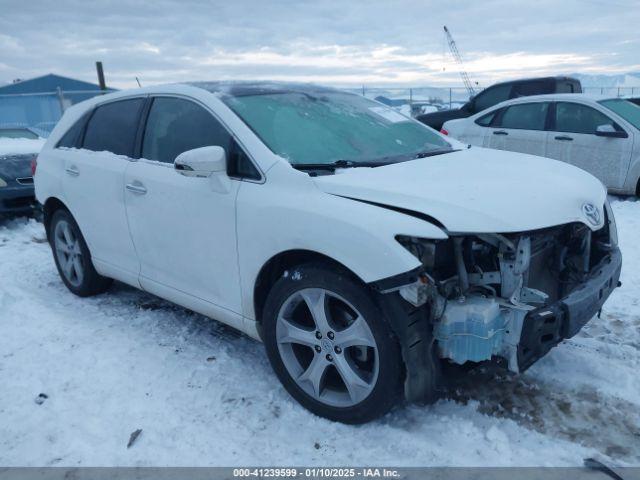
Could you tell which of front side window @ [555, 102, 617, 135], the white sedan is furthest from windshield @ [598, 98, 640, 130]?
front side window @ [555, 102, 617, 135]

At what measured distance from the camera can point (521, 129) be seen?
824 centimetres

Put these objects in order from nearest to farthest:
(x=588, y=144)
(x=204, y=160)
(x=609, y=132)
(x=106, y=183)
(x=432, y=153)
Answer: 1. (x=204, y=160)
2. (x=432, y=153)
3. (x=106, y=183)
4. (x=609, y=132)
5. (x=588, y=144)

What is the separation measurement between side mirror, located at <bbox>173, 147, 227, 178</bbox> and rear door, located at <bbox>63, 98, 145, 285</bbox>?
1008mm

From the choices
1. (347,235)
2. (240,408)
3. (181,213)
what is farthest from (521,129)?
(240,408)

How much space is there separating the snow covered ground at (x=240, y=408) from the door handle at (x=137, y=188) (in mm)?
1013

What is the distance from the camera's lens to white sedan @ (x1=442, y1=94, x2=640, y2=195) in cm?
723

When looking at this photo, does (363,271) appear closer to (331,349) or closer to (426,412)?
(331,349)

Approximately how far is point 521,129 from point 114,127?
6.23m

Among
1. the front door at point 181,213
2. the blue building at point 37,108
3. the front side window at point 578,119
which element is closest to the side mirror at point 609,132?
the front side window at point 578,119

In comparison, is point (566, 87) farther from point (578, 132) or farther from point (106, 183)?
point (106, 183)

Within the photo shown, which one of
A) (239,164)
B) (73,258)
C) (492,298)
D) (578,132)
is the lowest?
(73,258)

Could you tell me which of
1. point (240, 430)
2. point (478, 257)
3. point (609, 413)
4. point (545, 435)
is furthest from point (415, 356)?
point (609, 413)

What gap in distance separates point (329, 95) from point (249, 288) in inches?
64.1

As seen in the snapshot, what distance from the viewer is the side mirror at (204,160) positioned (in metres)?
2.93
